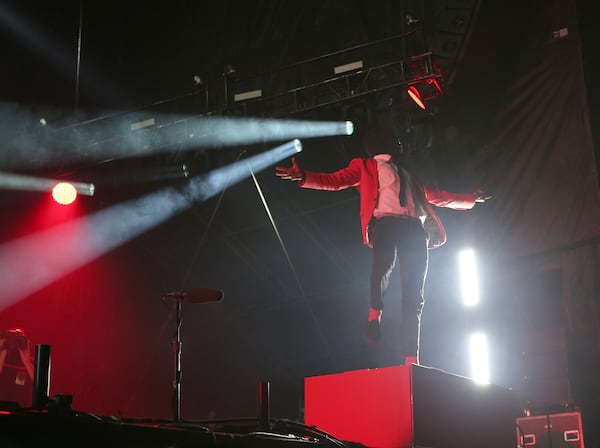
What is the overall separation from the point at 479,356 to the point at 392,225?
2743mm

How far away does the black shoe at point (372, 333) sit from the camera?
395cm

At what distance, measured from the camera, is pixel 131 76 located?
7.42 metres

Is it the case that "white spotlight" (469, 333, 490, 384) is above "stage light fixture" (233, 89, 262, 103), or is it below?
below

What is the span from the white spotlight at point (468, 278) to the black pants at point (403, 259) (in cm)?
209

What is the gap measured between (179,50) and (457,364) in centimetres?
416

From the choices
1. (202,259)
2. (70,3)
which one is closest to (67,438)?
(70,3)

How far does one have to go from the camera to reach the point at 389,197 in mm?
4113

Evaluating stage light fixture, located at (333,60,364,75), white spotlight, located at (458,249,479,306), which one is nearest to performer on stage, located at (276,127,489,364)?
white spotlight, located at (458,249,479,306)

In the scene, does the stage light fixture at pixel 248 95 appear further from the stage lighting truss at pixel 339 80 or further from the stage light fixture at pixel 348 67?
the stage light fixture at pixel 348 67

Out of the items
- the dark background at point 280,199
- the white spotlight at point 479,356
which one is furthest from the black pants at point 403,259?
the white spotlight at point 479,356

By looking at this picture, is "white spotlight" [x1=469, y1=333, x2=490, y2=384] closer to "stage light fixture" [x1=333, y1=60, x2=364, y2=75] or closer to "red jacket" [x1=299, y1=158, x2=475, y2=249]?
"red jacket" [x1=299, y1=158, x2=475, y2=249]

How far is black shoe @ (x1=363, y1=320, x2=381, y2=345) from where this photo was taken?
3.95 metres

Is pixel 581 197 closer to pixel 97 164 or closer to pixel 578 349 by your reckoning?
pixel 578 349

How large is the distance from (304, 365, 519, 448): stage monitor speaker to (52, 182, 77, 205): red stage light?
5.46 meters
